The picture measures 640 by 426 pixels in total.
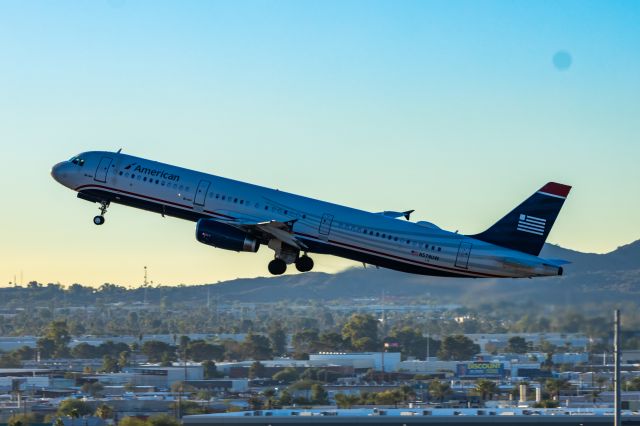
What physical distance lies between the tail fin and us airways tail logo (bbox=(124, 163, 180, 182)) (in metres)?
19.5

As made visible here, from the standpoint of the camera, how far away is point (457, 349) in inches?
7397

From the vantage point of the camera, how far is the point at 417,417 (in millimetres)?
96312

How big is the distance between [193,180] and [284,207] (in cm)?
597

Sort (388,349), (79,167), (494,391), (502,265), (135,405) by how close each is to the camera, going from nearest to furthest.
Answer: (502,265), (79,167), (135,405), (494,391), (388,349)

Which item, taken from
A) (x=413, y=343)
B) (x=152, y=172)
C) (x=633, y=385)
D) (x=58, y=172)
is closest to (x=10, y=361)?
(x=413, y=343)

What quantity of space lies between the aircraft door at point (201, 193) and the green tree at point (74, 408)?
43.8 metres

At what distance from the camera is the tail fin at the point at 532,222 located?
8344 cm

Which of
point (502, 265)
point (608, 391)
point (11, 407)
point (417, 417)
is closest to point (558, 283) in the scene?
point (502, 265)

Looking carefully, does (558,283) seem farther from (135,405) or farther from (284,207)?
(135,405)

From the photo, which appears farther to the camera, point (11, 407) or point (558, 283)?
point (11, 407)

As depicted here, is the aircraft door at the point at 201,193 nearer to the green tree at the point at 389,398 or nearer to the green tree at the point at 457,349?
the green tree at the point at 389,398

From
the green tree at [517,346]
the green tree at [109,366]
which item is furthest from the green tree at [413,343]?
the green tree at [109,366]

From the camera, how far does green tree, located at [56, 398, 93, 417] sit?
12554 centimetres

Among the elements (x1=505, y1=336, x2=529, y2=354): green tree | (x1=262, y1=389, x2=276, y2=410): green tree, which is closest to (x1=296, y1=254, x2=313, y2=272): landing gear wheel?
(x1=262, y1=389, x2=276, y2=410): green tree
